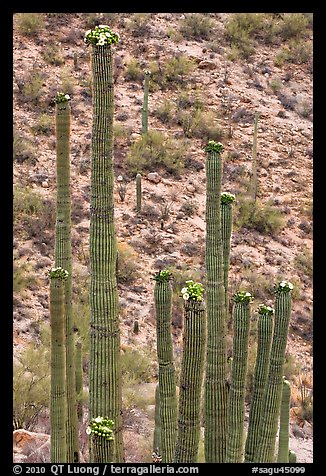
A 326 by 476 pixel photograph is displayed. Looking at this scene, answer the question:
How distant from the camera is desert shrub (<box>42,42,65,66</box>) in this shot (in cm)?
2275

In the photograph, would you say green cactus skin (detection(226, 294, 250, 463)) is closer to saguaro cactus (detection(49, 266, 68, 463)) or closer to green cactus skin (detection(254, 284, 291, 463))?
green cactus skin (detection(254, 284, 291, 463))

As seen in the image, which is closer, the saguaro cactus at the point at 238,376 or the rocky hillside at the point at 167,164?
the saguaro cactus at the point at 238,376

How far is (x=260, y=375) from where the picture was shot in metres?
6.77

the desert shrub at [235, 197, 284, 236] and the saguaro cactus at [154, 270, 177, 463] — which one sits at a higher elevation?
the desert shrub at [235, 197, 284, 236]

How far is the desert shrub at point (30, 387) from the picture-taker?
10.4 metres

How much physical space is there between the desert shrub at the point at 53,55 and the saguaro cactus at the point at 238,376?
17891 mm

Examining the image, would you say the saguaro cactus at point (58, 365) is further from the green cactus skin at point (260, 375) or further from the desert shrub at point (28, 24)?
the desert shrub at point (28, 24)

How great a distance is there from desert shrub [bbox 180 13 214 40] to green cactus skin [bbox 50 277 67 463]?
20.4m

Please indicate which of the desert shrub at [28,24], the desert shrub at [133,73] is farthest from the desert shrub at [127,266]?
the desert shrub at [28,24]

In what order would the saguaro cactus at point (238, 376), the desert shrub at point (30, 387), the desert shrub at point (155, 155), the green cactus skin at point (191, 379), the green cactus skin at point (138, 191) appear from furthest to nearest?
the desert shrub at point (155, 155) → the green cactus skin at point (138, 191) → the desert shrub at point (30, 387) → the saguaro cactus at point (238, 376) → the green cactus skin at point (191, 379)

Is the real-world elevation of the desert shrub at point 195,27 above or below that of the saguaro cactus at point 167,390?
above

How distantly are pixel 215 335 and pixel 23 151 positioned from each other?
13708 millimetres

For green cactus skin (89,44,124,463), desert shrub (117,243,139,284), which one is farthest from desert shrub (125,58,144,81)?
green cactus skin (89,44,124,463)

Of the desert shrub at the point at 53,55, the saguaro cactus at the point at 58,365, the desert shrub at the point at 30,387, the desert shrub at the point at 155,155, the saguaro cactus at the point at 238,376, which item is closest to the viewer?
the saguaro cactus at the point at 58,365
